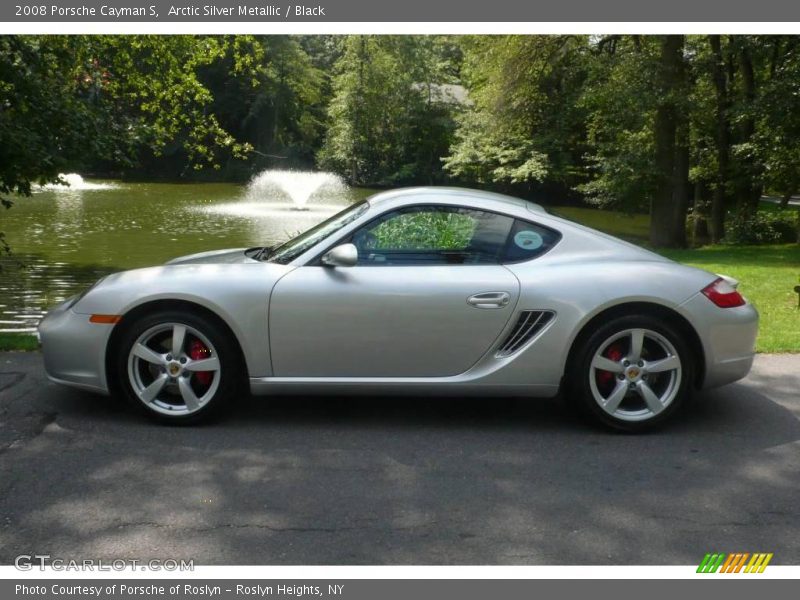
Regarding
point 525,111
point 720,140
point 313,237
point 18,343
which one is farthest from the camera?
point 525,111

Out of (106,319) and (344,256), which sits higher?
(344,256)

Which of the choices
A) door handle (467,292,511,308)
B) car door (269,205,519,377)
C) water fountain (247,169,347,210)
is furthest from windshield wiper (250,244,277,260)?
A: water fountain (247,169,347,210)

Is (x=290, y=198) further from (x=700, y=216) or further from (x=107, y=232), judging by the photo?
(x=700, y=216)

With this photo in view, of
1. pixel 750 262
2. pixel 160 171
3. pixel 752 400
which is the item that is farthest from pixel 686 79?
pixel 160 171

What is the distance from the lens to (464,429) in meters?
5.32

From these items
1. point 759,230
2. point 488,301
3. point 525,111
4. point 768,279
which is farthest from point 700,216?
point 488,301

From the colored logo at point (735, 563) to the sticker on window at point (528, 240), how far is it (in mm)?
2257

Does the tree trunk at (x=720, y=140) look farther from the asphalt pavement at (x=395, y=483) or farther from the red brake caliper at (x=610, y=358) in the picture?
the asphalt pavement at (x=395, y=483)

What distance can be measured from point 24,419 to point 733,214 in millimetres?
25566

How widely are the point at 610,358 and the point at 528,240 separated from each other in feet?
2.83

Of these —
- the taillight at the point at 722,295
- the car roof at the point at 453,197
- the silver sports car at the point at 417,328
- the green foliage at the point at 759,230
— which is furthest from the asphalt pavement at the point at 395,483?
the green foliage at the point at 759,230

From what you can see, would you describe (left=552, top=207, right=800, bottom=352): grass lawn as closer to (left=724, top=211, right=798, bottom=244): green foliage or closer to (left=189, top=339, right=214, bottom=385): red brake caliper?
(left=189, top=339, right=214, bottom=385): red brake caliper

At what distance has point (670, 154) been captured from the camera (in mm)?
24469

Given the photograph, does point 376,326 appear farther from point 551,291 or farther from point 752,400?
point 752,400
